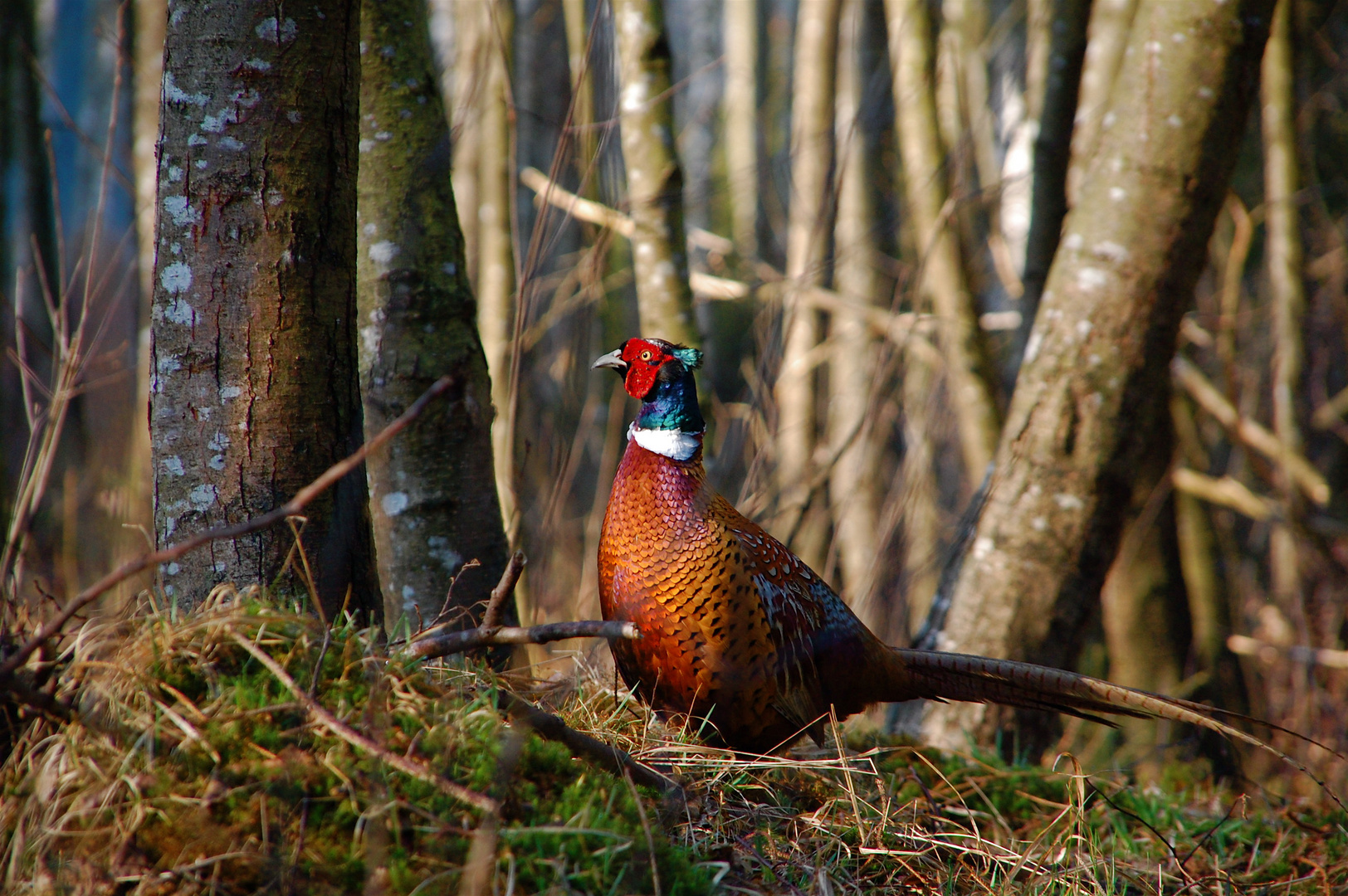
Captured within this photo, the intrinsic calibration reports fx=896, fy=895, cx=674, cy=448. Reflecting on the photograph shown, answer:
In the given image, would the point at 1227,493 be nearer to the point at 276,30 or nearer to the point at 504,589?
the point at 504,589

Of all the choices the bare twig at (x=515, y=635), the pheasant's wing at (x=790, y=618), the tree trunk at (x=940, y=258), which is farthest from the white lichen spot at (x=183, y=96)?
the tree trunk at (x=940, y=258)

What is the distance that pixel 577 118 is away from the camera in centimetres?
418

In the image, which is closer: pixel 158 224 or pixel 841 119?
pixel 158 224

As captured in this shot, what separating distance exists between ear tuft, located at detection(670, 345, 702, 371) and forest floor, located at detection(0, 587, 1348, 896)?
102 cm

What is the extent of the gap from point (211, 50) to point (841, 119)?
6.94 m

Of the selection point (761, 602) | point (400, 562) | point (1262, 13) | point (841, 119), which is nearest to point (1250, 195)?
point (841, 119)

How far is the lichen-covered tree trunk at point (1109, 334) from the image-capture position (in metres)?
3.22

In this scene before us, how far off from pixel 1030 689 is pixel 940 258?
3119 millimetres

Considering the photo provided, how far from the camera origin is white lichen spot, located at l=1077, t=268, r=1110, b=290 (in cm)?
330

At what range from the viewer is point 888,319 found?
4770 millimetres

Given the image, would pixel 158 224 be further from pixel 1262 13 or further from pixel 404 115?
pixel 1262 13

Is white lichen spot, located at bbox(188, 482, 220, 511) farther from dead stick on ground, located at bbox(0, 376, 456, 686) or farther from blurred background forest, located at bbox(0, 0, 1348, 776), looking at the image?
blurred background forest, located at bbox(0, 0, 1348, 776)

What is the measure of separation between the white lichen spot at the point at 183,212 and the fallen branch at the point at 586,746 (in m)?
1.17

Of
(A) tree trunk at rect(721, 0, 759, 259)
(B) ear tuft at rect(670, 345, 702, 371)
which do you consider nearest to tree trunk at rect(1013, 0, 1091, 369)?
(B) ear tuft at rect(670, 345, 702, 371)
